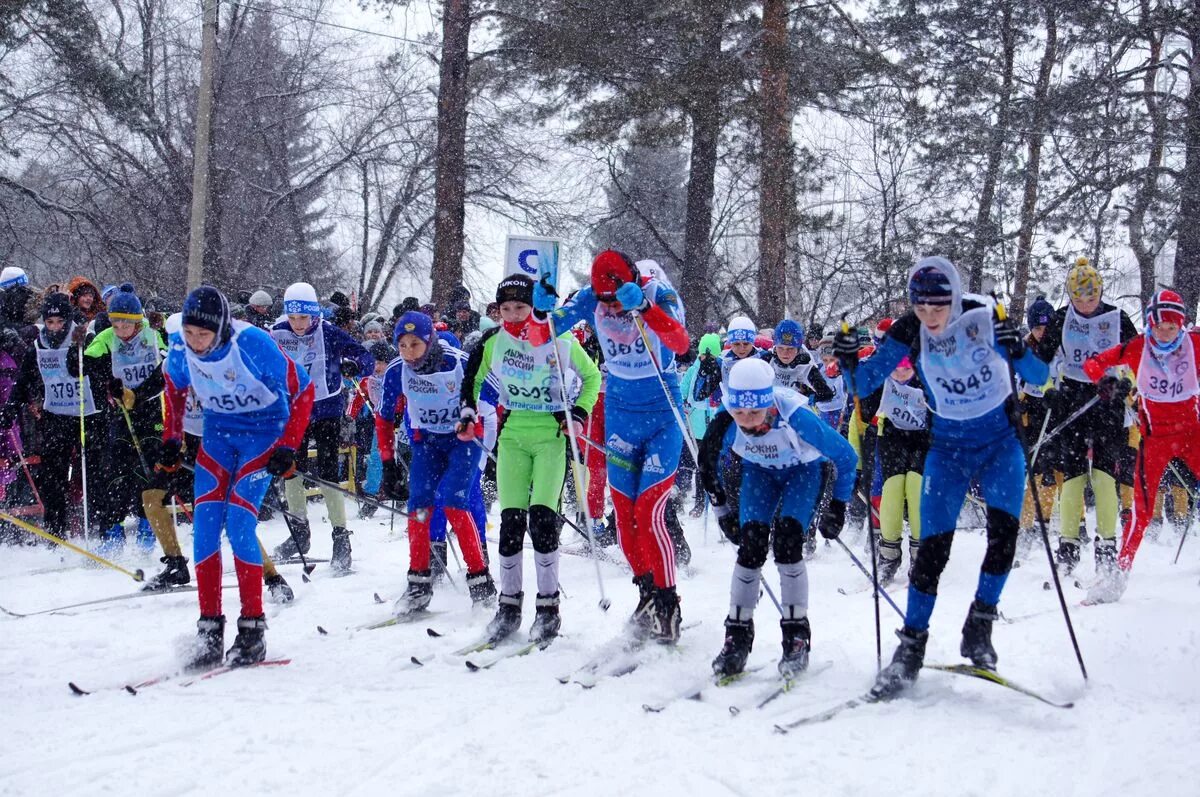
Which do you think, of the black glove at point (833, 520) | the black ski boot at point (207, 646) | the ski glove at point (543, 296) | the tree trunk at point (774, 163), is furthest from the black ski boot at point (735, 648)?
the tree trunk at point (774, 163)

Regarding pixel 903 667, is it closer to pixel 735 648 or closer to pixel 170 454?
pixel 735 648

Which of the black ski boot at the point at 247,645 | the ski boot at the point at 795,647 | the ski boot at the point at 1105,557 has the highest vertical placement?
the ski boot at the point at 1105,557

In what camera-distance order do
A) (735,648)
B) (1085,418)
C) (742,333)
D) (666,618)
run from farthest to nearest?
(742,333)
(1085,418)
(666,618)
(735,648)

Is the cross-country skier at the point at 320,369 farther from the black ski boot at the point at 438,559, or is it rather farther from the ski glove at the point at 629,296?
the ski glove at the point at 629,296

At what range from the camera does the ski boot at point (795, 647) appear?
5035 millimetres

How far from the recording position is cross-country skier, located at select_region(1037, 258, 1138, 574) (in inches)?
287

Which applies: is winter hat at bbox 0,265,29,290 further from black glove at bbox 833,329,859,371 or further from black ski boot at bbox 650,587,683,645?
black glove at bbox 833,329,859,371

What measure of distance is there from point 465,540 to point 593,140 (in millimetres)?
12062

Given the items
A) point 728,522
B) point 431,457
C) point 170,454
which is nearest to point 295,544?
point 431,457

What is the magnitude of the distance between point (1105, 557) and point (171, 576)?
648 cm

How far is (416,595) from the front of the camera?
6512 mm

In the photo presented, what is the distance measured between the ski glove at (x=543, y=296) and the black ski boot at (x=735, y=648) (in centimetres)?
214

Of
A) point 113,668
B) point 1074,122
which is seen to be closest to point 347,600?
point 113,668

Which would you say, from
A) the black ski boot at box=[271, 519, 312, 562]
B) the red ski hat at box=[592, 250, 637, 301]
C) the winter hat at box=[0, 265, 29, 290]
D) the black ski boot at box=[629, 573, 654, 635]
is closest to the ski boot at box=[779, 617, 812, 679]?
the black ski boot at box=[629, 573, 654, 635]
